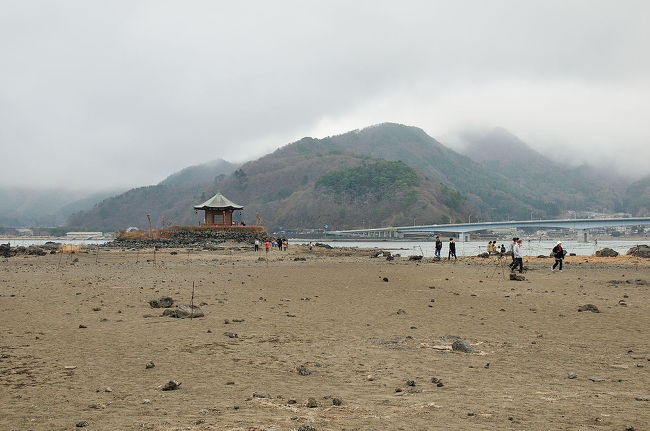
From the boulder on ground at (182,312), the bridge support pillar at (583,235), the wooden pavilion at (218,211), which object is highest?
the wooden pavilion at (218,211)

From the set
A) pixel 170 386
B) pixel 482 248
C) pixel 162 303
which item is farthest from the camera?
pixel 482 248

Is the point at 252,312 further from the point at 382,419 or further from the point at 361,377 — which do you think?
the point at 382,419

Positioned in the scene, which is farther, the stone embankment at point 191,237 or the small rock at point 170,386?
the stone embankment at point 191,237

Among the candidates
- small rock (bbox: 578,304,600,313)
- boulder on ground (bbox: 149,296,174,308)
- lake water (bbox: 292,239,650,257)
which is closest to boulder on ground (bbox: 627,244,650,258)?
lake water (bbox: 292,239,650,257)

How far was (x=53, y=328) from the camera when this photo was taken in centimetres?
1275

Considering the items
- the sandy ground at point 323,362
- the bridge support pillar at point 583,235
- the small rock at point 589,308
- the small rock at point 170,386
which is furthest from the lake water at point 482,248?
the small rock at point 170,386

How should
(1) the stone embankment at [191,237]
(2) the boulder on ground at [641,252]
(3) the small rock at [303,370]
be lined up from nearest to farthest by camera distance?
1. (3) the small rock at [303,370]
2. (2) the boulder on ground at [641,252]
3. (1) the stone embankment at [191,237]

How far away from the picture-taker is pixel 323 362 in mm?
9961

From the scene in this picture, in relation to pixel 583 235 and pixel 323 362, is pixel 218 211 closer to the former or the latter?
pixel 323 362

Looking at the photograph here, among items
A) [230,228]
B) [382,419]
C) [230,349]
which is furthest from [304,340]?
[230,228]

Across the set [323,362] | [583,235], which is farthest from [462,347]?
[583,235]

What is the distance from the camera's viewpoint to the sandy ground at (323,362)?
6836mm

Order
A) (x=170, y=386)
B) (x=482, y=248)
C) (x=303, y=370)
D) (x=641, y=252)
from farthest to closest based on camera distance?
(x=482, y=248)
(x=641, y=252)
(x=303, y=370)
(x=170, y=386)

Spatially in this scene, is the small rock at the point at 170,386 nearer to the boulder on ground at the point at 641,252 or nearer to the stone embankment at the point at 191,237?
the boulder on ground at the point at 641,252
